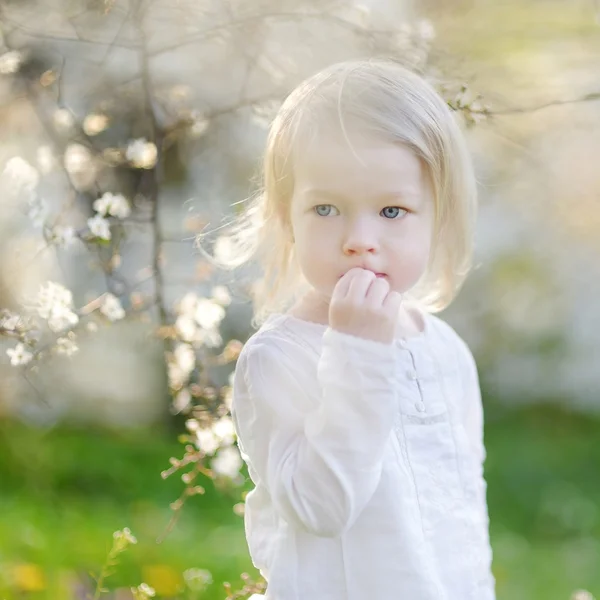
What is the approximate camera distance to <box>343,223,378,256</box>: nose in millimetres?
1167

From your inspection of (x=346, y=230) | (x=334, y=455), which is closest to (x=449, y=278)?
(x=346, y=230)

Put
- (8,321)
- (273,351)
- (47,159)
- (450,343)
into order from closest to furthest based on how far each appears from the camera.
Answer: (273,351)
(450,343)
(8,321)
(47,159)

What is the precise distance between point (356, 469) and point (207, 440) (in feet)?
2.08

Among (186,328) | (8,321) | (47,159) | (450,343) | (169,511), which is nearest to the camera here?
(450,343)

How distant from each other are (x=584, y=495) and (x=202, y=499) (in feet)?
3.59

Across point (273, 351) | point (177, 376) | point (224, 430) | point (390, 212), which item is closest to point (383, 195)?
point (390, 212)

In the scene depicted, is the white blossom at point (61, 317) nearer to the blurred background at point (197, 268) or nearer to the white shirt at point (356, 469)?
the blurred background at point (197, 268)

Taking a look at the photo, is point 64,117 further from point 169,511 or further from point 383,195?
point 169,511

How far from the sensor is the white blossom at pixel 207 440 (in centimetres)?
170

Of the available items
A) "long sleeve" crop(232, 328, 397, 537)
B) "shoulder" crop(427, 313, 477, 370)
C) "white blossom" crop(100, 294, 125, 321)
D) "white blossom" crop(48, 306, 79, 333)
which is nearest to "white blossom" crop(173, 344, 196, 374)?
"white blossom" crop(100, 294, 125, 321)

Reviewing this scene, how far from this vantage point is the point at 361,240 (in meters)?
1.17

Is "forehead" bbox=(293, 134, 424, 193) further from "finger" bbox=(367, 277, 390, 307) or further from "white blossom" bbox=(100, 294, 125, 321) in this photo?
"white blossom" bbox=(100, 294, 125, 321)

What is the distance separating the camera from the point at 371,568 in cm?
121

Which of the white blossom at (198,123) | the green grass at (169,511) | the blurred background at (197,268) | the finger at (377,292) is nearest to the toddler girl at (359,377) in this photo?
the finger at (377,292)
